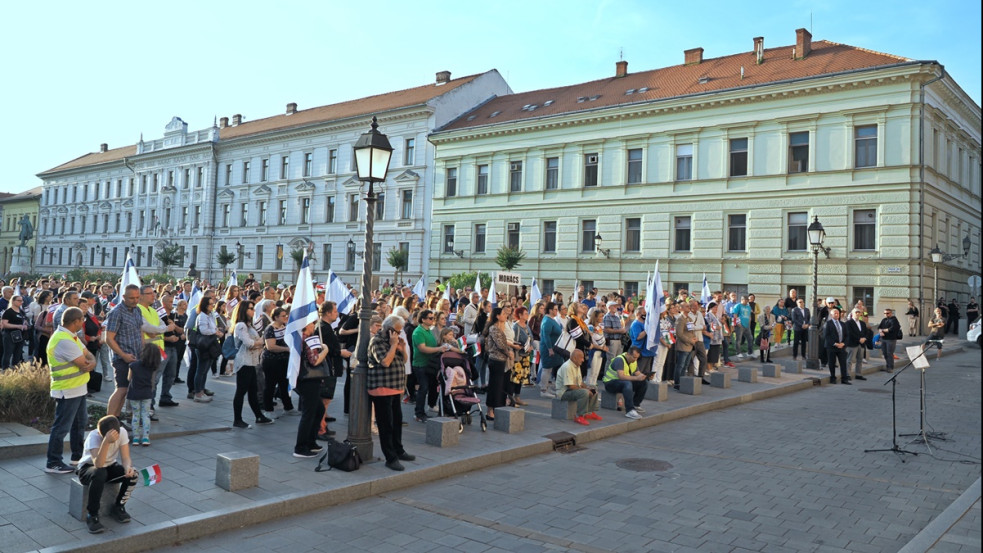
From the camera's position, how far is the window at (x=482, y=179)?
45.6 meters

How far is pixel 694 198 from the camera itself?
1447 inches

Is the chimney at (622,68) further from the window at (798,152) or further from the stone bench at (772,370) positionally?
Answer: the stone bench at (772,370)

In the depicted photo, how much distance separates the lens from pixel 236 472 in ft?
23.6

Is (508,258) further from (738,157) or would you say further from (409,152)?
(409,152)

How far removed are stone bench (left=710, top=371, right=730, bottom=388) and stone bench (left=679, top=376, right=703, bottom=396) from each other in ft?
4.13

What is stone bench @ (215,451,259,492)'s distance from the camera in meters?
7.16

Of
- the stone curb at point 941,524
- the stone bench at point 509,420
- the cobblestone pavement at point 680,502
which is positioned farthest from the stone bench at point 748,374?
the stone curb at point 941,524

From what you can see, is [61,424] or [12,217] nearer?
[61,424]

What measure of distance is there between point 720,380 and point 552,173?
91.1 feet

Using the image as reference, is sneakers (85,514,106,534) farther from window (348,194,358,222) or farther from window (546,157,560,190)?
window (348,194,358,222)

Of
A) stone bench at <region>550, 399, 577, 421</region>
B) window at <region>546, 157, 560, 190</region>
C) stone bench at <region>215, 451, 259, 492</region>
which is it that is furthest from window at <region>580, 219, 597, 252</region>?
stone bench at <region>215, 451, 259, 492</region>

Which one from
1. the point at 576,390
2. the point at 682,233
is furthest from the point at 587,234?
the point at 576,390

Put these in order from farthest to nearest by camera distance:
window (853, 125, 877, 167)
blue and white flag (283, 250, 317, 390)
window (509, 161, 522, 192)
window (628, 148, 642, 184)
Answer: window (509, 161, 522, 192)
window (628, 148, 642, 184)
window (853, 125, 877, 167)
blue and white flag (283, 250, 317, 390)

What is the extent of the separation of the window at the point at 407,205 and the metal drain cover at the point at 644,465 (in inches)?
1621
